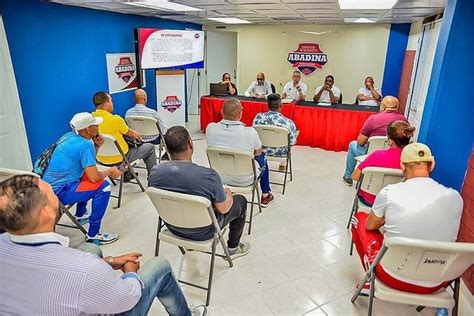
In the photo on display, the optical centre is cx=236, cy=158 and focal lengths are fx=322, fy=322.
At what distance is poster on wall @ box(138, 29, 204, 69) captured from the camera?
480cm

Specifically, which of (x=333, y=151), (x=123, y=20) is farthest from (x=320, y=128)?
(x=123, y=20)

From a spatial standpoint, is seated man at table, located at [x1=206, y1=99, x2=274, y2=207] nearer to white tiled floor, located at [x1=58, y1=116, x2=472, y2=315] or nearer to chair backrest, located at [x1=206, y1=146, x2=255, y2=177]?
chair backrest, located at [x1=206, y1=146, x2=255, y2=177]

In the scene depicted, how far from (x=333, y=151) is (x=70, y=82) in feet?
12.8

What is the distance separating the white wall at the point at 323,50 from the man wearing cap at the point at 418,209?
5.73 m

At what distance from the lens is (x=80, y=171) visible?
2.48 metres

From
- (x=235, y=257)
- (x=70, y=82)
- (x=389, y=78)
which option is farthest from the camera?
(x=389, y=78)

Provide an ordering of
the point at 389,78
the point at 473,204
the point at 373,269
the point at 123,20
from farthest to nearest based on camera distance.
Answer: the point at 389,78
the point at 123,20
the point at 473,204
the point at 373,269

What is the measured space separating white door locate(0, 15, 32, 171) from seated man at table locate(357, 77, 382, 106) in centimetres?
515

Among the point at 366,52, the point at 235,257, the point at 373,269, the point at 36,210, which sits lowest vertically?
the point at 235,257

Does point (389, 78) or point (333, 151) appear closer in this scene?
point (333, 151)

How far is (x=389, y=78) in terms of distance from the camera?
667 centimetres

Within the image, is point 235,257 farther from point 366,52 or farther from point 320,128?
point 366,52

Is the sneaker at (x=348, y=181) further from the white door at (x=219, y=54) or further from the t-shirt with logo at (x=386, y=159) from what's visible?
the white door at (x=219, y=54)

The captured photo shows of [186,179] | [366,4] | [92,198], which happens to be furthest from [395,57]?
[92,198]
